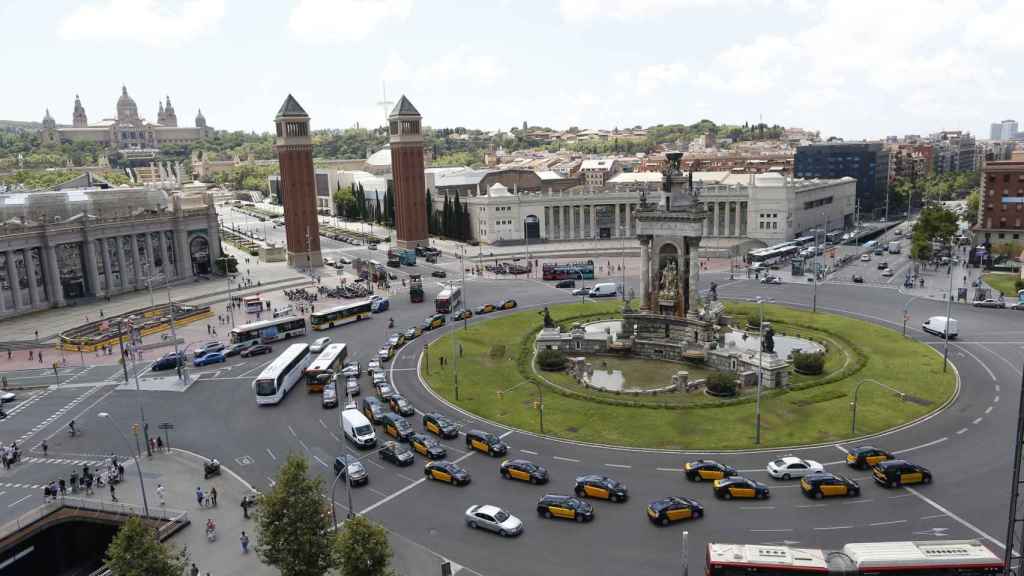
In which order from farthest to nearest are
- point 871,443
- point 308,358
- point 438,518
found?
point 308,358
point 871,443
point 438,518

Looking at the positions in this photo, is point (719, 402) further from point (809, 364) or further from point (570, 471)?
point (570, 471)

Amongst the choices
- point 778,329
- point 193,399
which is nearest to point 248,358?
point 193,399

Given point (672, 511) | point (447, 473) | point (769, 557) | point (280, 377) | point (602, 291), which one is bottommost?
point (447, 473)

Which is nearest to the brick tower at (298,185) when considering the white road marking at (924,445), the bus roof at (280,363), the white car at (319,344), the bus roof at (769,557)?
the white car at (319,344)

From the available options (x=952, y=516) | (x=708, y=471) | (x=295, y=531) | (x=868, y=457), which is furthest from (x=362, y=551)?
(x=868, y=457)

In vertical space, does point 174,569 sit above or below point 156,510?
above

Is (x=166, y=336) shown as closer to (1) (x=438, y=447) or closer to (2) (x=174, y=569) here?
(1) (x=438, y=447)

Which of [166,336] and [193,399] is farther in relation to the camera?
[166,336]
